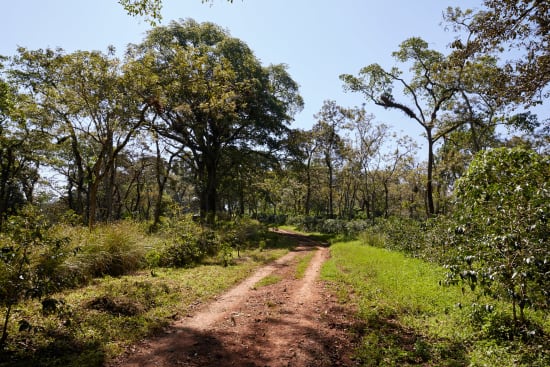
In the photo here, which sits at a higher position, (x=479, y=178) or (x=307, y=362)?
(x=479, y=178)

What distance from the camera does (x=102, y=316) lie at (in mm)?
6137

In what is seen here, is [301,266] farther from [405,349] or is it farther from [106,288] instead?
[405,349]

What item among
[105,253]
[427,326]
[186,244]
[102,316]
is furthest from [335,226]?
[102,316]

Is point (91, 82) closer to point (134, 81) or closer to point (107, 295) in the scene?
point (134, 81)

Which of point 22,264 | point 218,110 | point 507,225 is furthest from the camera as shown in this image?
point 218,110

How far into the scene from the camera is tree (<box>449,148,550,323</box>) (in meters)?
5.15

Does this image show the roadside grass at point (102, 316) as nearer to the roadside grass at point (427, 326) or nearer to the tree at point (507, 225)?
the roadside grass at point (427, 326)

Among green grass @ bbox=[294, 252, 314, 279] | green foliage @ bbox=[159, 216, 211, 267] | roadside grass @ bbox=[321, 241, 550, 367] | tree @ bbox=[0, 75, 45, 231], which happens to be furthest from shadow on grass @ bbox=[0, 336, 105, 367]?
tree @ bbox=[0, 75, 45, 231]

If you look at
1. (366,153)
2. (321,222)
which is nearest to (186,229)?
(321,222)

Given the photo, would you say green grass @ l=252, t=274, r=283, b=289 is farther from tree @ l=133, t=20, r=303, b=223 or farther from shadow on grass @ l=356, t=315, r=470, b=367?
tree @ l=133, t=20, r=303, b=223

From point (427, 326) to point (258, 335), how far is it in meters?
3.26

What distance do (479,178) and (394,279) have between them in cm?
460

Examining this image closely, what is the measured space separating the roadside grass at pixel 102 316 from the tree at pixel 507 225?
5754 mm

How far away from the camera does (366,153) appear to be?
34.6 m
